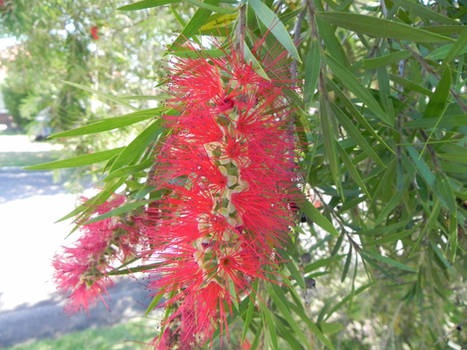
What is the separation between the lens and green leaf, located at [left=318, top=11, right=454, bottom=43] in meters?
0.39

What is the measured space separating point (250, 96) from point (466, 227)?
0.46m

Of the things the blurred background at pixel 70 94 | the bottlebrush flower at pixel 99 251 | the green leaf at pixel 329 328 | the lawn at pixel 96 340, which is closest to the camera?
the bottlebrush flower at pixel 99 251

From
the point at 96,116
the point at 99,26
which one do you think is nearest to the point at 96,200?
the point at 96,116

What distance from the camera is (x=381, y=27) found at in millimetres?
423

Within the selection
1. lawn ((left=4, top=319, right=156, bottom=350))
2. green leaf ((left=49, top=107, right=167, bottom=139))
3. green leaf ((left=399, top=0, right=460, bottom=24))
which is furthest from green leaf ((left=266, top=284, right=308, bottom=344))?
lawn ((left=4, top=319, right=156, bottom=350))

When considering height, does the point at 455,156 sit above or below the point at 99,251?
above

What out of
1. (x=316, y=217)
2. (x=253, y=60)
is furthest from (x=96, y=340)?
(x=253, y=60)

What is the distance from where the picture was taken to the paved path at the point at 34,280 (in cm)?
333

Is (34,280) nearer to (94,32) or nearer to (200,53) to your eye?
(94,32)

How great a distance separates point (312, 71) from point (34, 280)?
436 cm

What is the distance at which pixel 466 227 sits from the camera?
640 millimetres

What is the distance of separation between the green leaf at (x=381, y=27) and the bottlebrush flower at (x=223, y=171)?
0.28 ft

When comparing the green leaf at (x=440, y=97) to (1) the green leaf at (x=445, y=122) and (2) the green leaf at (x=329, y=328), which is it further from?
(2) the green leaf at (x=329, y=328)

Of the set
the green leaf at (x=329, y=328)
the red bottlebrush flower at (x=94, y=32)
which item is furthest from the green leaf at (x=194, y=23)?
the red bottlebrush flower at (x=94, y=32)
